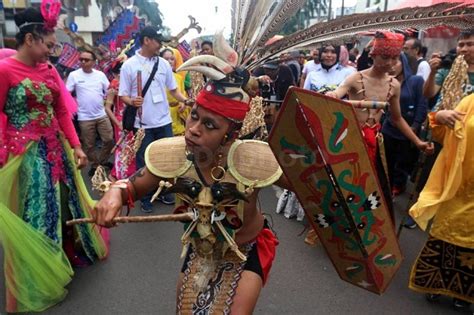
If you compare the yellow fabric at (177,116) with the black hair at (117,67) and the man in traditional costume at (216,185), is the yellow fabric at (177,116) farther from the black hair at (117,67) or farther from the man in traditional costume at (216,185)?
the man in traditional costume at (216,185)

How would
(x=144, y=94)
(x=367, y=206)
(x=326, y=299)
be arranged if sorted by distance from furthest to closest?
(x=144, y=94)
(x=326, y=299)
(x=367, y=206)

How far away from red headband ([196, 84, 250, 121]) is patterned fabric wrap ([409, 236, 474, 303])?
2.11 meters

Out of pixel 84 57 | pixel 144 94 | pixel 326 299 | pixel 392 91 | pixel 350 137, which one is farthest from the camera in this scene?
pixel 84 57

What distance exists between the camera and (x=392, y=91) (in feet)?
12.0

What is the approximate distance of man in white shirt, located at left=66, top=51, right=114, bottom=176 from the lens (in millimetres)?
6309

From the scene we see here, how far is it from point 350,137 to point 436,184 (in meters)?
1.60

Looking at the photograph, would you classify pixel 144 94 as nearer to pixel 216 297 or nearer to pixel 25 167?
pixel 25 167

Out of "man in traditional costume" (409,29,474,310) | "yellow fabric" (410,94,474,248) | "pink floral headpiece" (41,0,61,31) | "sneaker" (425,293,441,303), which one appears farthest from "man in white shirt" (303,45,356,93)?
"pink floral headpiece" (41,0,61,31)

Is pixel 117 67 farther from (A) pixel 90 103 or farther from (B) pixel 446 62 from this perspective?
(B) pixel 446 62

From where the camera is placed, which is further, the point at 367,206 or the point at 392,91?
the point at 392,91

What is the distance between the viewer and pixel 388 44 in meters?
3.36

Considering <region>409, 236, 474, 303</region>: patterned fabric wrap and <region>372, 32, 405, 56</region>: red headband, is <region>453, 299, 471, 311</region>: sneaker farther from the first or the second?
<region>372, 32, 405, 56</region>: red headband

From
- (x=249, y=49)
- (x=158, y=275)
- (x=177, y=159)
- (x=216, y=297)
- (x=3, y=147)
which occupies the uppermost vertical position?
(x=249, y=49)

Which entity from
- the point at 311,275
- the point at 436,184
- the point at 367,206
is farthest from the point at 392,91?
the point at 367,206
